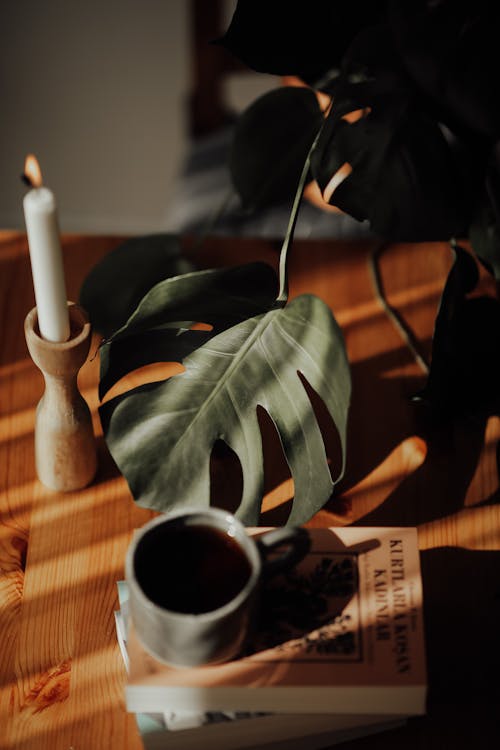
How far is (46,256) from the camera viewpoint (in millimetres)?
680

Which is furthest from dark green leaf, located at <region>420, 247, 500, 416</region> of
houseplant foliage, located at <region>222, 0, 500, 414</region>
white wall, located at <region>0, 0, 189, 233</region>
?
white wall, located at <region>0, 0, 189, 233</region>

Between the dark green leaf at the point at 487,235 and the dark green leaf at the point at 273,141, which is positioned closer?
the dark green leaf at the point at 487,235

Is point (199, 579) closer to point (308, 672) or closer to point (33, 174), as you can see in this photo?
point (308, 672)

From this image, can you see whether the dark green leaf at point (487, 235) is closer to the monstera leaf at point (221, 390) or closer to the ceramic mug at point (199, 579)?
the monstera leaf at point (221, 390)

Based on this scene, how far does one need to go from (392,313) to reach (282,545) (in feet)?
1.42

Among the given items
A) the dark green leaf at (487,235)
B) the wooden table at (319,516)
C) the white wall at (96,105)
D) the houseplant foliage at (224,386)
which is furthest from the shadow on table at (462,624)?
the white wall at (96,105)

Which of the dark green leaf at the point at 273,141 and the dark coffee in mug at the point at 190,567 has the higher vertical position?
the dark green leaf at the point at 273,141

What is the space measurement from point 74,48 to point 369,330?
4.27 ft

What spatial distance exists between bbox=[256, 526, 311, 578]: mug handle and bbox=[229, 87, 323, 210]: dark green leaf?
45 cm

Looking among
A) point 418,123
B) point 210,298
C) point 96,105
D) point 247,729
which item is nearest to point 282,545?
point 247,729

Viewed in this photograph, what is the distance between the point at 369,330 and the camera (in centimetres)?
100

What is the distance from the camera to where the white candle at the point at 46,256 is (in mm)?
659

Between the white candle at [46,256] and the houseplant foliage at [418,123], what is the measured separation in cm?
21

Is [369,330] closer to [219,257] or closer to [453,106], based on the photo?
[219,257]
